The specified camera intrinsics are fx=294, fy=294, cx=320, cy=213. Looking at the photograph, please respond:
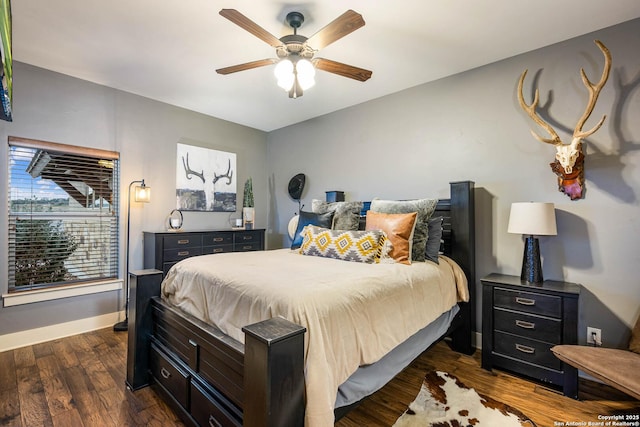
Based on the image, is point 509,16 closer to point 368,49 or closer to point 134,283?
point 368,49

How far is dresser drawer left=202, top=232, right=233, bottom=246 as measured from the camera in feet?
12.3

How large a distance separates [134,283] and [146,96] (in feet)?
8.46

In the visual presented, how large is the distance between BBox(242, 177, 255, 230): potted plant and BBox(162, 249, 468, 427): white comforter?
2.19 meters

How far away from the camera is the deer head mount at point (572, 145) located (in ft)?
6.86

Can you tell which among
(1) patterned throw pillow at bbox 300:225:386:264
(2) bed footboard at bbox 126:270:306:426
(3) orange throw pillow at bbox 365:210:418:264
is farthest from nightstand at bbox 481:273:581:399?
(2) bed footboard at bbox 126:270:306:426

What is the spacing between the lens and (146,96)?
3.57 metres

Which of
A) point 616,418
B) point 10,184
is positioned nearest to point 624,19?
point 616,418

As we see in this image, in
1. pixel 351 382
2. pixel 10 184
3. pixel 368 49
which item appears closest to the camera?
pixel 351 382

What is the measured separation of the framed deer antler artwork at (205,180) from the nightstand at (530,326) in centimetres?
350

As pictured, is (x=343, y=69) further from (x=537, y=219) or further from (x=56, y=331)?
(x=56, y=331)

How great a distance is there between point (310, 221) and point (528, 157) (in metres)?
2.04

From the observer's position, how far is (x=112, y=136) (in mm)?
3350

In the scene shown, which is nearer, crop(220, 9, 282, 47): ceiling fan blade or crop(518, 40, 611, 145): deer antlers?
crop(220, 9, 282, 47): ceiling fan blade

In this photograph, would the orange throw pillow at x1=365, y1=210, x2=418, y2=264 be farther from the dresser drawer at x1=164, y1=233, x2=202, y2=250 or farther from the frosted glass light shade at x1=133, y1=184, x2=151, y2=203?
the frosted glass light shade at x1=133, y1=184, x2=151, y2=203
